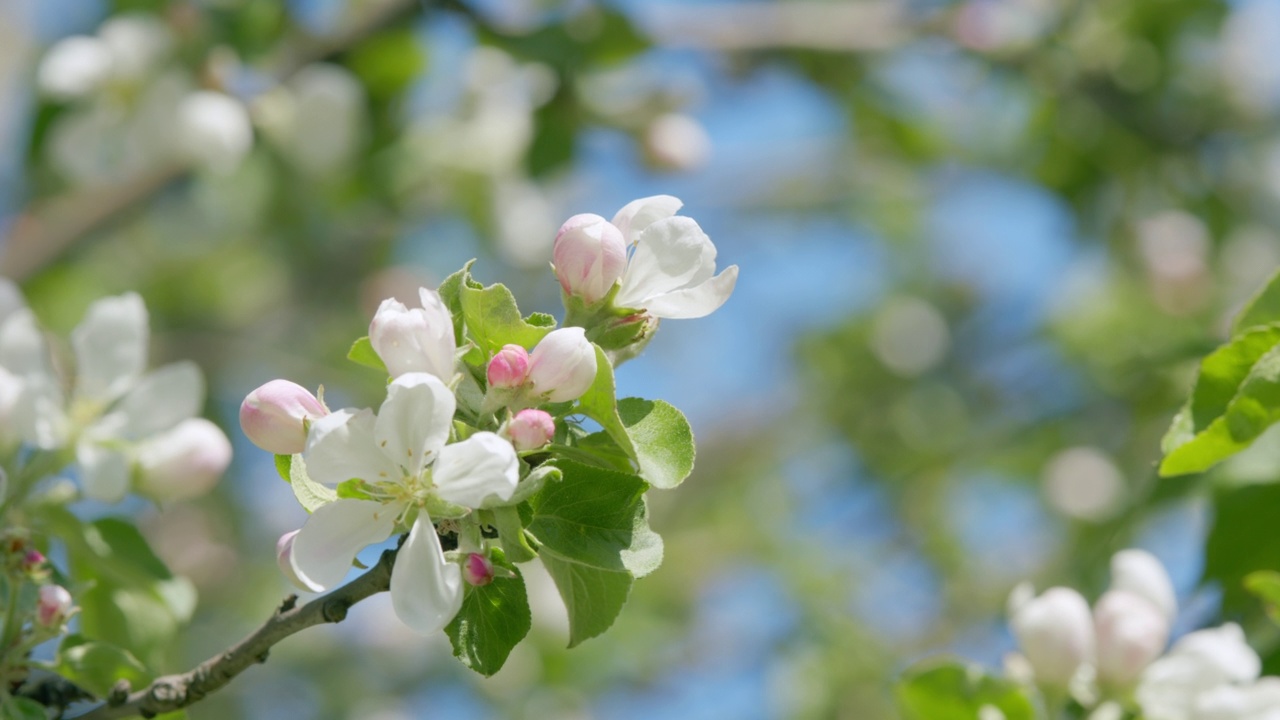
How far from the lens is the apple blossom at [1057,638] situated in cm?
125

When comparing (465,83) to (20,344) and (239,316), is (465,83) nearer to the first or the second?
(239,316)

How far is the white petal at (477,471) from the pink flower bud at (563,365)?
0.07 metres

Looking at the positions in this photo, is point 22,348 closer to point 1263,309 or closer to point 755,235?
point 1263,309

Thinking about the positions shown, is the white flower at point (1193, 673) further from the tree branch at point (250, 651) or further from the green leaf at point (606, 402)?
the tree branch at point (250, 651)

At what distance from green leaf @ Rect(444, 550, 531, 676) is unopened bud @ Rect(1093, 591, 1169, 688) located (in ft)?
2.16

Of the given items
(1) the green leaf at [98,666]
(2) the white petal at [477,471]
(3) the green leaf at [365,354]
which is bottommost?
(1) the green leaf at [98,666]

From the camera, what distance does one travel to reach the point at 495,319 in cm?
92

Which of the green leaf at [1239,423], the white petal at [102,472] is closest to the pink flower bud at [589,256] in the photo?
the green leaf at [1239,423]

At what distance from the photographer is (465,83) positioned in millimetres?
2998

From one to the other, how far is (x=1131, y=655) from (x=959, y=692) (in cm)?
17

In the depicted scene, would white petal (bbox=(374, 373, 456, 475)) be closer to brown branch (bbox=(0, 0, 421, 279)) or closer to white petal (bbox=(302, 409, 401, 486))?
white petal (bbox=(302, 409, 401, 486))

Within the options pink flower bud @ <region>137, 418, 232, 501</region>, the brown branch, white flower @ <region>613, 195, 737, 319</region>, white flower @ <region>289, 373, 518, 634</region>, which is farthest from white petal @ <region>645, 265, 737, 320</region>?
the brown branch

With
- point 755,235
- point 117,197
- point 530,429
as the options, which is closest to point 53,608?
point 530,429

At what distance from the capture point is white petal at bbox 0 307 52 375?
4.13 feet
